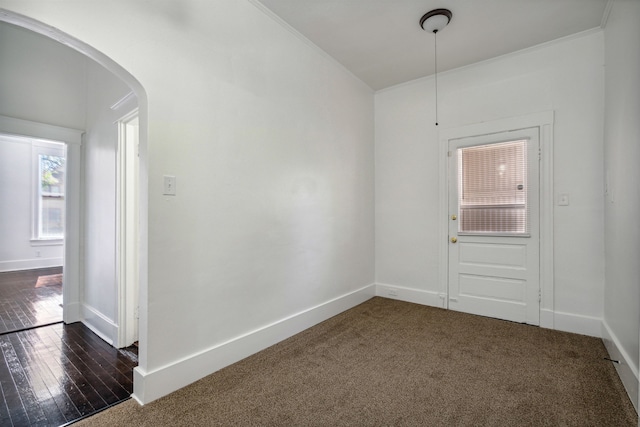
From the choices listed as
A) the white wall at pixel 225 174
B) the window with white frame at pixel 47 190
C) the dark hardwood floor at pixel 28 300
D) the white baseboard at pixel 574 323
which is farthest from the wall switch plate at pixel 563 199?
the window with white frame at pixel 47 190

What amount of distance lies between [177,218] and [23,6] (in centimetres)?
124

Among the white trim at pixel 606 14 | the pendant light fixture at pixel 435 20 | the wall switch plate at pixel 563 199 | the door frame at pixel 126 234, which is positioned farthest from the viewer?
the wall switch plate at pixel 563 199

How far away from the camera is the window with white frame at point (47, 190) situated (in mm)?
6609

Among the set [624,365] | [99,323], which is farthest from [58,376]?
[624,365]

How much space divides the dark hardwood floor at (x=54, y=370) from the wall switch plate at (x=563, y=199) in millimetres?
4022

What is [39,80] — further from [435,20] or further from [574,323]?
[574,323]

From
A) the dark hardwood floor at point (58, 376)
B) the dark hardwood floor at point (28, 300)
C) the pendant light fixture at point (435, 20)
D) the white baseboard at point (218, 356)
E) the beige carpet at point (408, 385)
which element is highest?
the pendant light fixture at point (435, 20)

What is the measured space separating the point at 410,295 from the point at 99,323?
3.52 meters

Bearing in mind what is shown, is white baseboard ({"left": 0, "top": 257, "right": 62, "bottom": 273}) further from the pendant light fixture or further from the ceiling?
the pendant light fixture

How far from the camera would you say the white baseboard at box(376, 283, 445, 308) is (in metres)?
3.65

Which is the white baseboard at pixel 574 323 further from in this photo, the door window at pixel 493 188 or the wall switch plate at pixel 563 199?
the wall switch plate at pixel 563 199

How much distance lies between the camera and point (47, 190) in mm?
6789

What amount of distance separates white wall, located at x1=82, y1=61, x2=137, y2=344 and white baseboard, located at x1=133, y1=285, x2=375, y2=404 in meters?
1.18

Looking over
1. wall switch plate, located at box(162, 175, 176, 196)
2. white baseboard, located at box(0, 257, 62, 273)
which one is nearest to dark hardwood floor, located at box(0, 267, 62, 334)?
white baseboard, located at box(0, 257, 62, 273)
